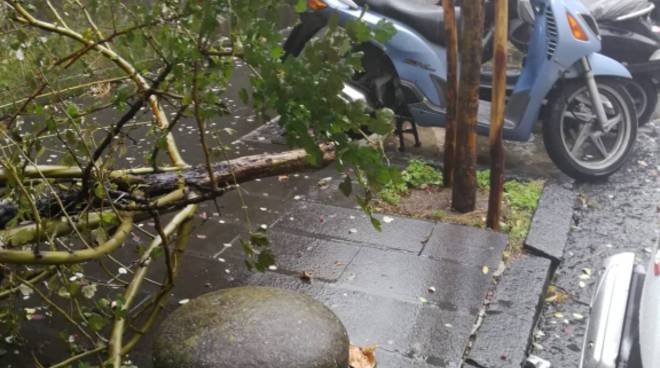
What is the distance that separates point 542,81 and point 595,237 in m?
1.26

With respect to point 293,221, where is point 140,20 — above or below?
above

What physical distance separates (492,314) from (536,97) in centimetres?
232

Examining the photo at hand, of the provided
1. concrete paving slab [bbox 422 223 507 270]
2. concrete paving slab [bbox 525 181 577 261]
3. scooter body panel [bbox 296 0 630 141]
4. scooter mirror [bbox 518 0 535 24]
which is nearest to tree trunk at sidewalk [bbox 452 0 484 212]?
concrete paving slab [bbox 422 223 507 270]

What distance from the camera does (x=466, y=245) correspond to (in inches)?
183

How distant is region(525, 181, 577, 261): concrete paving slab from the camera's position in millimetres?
4791

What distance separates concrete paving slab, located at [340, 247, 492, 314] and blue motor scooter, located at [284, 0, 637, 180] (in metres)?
1.76

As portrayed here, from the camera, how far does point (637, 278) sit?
3.05 metres

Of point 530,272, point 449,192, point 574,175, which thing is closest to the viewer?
point 530,272

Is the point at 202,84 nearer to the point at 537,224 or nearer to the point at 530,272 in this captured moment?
the point at 530,272

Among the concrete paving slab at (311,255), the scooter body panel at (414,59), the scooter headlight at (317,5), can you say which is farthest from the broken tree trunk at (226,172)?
the scooter headlight at (317,5)

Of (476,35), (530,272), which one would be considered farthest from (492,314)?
(476,35)

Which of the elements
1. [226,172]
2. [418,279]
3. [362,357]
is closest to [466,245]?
[418,279]

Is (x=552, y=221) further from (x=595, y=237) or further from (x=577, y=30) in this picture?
(x=577, y=30)

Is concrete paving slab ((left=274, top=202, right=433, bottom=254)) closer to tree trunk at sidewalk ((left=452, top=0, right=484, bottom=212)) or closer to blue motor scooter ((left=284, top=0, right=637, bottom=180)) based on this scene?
tree trunk at sidewalk ((left=452, top=0, right=484, bottom=212))
